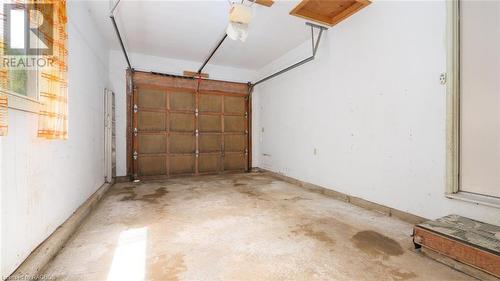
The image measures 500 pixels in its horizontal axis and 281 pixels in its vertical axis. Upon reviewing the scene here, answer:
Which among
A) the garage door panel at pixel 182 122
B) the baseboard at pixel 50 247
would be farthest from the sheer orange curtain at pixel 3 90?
the garage door panel at pixel 182 122

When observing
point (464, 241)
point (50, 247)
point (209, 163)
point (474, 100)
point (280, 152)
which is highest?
point (474, 100)

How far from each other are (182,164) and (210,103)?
1.84 metres

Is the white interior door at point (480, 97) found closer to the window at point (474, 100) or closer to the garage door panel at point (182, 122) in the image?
the window at point (474, 100)

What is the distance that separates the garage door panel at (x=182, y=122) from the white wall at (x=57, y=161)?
174 cm

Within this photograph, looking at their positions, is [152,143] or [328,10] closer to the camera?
[328,10]

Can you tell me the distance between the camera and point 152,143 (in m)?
5.47

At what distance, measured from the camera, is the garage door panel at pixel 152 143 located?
5.38 m

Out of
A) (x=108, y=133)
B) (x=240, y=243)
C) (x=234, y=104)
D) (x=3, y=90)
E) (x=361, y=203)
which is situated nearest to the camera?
(x=3, y=90)

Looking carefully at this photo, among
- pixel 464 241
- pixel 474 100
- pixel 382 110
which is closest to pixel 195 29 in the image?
pixel 382 110

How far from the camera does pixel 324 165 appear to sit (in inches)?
162

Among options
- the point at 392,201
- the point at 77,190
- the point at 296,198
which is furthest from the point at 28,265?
the point at 392,201

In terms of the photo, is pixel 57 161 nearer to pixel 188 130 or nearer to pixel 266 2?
pixel 266 2

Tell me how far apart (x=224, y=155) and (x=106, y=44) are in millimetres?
3797

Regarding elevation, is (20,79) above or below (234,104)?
below
